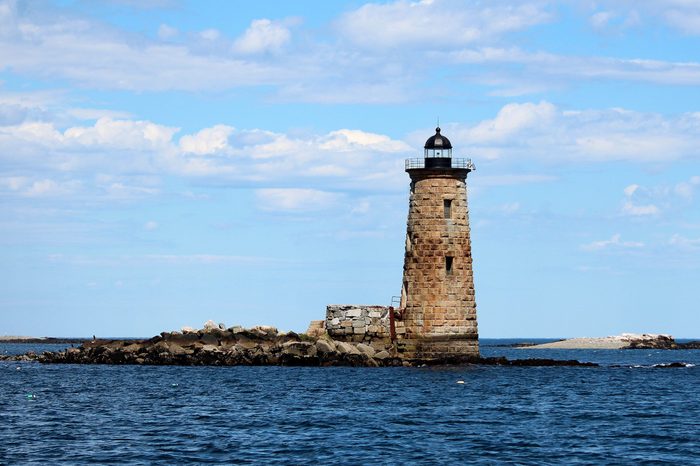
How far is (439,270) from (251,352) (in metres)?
12.9

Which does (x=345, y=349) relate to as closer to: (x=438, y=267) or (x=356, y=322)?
(x=356, y=322)

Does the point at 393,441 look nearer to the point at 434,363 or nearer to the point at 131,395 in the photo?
the point at 131,395

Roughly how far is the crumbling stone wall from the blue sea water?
2.09 meters

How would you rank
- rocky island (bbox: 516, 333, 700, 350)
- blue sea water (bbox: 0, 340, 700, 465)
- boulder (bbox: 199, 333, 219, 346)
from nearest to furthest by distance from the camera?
blue sea water (bbox: 0, 340, 700, 465), boulder (bbox: 199, 333, 219, 346), rocky island (bbox: 516, 333, 700, 350)

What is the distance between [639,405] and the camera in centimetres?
4434

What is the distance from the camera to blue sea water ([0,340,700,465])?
101 feet

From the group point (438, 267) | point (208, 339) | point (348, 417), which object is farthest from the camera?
point (208, 339)

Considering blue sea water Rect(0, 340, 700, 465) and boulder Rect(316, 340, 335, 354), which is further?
boulder Rect(316, 340, 335, 354)

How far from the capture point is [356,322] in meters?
A: 60.2

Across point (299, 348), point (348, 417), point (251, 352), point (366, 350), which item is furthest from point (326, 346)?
point (348, 417)

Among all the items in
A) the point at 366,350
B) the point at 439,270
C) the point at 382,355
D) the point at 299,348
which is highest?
the point at 439,270

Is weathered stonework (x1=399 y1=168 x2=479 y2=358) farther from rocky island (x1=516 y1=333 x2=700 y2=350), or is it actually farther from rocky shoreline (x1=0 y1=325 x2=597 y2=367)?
rocky island (x1=516 y1=333 x2=700 y2=350)

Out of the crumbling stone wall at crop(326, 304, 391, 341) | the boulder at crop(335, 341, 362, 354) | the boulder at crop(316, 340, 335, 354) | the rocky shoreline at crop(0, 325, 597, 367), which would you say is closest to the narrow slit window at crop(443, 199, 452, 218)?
the crumbling stone wall at crop(326, 304, 391, 341)

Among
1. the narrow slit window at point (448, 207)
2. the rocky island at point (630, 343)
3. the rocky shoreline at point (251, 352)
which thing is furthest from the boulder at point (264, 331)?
the rocky island at point (630, 343)
